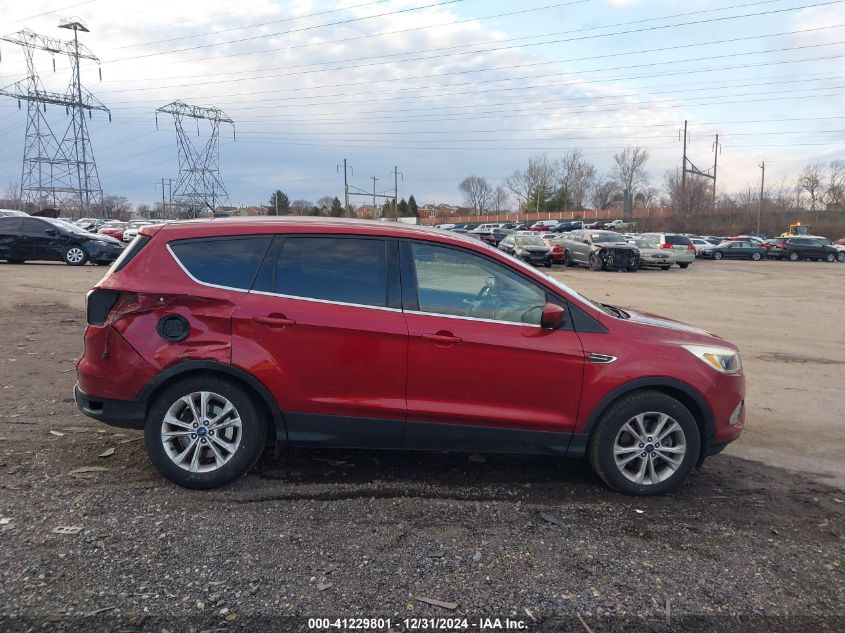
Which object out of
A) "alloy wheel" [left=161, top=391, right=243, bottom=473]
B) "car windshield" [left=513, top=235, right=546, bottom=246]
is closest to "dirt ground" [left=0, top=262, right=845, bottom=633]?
"alloy wheel" [left=161, top=391, right=243, bottom=473]

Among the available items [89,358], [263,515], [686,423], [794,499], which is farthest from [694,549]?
[89,358]

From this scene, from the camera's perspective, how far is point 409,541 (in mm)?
3486

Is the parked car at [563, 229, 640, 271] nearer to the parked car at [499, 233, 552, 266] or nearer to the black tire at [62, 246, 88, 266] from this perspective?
the parked car at [499, 233, 552, 266]

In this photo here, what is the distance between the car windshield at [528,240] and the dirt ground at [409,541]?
23514 millimetres

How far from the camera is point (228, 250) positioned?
4.18 metres

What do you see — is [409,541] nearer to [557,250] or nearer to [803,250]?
[557,250]

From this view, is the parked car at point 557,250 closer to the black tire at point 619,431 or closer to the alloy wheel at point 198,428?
the black tire at point 619,431

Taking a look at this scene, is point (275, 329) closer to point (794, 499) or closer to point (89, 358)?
point (89, 358)

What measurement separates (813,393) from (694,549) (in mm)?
4601

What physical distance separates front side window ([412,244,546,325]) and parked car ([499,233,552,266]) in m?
24.1

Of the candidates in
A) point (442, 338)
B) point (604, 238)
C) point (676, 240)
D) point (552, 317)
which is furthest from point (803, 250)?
point (442, 338)

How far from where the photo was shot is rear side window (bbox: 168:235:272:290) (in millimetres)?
4109

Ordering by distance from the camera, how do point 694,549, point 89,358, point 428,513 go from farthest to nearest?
point 89,358, point 428,513, point 694,549

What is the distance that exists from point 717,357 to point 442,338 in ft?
6.24
